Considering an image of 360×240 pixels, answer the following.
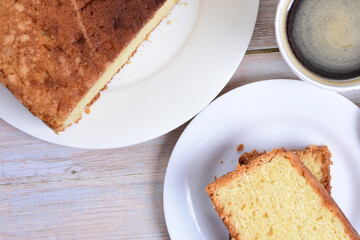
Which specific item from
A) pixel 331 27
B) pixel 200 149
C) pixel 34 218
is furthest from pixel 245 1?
pixel 34 218

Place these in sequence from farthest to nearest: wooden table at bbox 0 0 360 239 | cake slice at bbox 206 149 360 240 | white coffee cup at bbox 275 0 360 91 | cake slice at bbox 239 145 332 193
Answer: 1. wooden table at bbox 0 0 360 239
2. cake slice at bbox 239 145 332 193
3. cake slice at bbox 206 149 360 240
4. white coffee cup at bbox 275 0 360 91

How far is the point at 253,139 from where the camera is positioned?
1.91m

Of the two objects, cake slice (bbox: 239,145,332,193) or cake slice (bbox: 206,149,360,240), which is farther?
cake slice (bbox: 239,145,332,193)

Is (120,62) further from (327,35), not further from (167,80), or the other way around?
(327,35)

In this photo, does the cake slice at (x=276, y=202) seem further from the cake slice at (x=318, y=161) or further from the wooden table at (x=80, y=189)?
the wooden table at (x=80, y=189)

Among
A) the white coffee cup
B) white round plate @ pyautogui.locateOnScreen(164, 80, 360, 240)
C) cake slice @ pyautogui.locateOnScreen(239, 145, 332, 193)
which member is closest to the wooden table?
white round plate @ pyautogui.locateOnScreen(164, 80, 360, 240)

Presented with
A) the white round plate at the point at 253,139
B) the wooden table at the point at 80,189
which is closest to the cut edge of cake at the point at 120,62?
the wooden table at the point at 80,189

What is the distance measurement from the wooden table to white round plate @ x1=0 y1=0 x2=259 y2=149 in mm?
148

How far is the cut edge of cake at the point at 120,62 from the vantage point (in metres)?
1.77

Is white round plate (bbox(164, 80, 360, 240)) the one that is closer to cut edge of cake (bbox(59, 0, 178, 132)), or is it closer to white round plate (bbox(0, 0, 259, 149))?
white round plate (bbox(0, 0, 259, 149))

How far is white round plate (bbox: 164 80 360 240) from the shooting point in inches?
72.9

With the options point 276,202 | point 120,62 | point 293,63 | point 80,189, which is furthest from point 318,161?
point 80,189

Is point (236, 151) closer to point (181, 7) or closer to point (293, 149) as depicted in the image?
point (293, 149)

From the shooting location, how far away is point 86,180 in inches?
78.8
